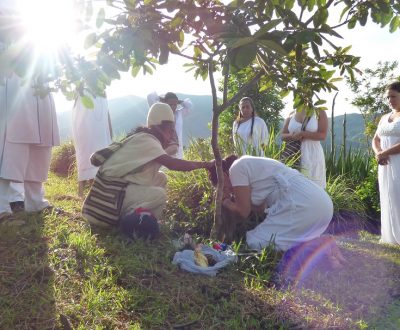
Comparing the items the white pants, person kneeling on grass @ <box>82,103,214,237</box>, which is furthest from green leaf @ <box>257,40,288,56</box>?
the white pants

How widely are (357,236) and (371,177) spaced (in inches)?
71.7

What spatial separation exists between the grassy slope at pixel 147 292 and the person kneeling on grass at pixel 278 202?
408 millimetres

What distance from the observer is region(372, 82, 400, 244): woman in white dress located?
4609mm

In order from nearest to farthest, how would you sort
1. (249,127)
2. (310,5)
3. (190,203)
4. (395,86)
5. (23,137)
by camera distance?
(310,5) < (23,137) < (190,203) < (395,86) < (249,127)

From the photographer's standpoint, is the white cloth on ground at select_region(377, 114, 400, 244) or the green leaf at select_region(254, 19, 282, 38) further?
the white cloth on ground at select_region(377, 114, 400, 244)

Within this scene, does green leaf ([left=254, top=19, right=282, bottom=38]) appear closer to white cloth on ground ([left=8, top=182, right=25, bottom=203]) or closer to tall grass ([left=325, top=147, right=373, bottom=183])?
white cloth on ground ([left=8, top=182, right=25, bottom=203])

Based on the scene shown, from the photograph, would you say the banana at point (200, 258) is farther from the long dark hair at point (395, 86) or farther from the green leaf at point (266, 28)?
the long dark hair at point (395, 86)

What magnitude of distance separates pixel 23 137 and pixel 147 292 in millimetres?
2187

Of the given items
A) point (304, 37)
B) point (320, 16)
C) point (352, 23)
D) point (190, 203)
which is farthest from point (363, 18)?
point (190, 203)

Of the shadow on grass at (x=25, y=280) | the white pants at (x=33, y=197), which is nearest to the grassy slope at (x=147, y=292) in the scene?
the shadow on grass at (x=25, y=280)

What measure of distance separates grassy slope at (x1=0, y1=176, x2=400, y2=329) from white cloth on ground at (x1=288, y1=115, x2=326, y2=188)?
1.94m

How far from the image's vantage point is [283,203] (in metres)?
3.53

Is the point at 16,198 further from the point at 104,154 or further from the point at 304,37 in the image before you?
the point at 304,37

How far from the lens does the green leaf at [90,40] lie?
196 centimetres
